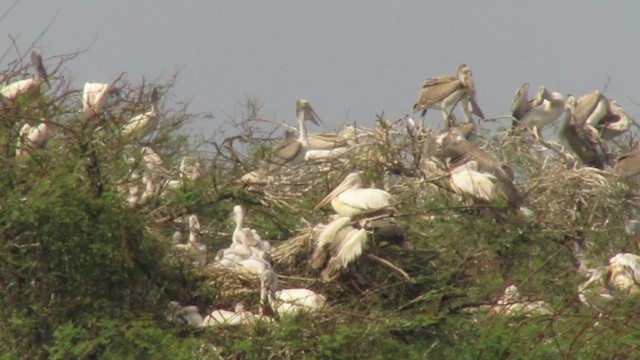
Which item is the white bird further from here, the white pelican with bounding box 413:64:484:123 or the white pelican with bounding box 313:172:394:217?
the white pelican with bounding box 413:64:484:123

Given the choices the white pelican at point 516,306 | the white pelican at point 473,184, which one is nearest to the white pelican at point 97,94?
the white pelican at point 473,184

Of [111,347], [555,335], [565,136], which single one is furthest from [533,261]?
[565,136]

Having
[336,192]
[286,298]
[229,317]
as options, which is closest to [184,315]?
[229,317]

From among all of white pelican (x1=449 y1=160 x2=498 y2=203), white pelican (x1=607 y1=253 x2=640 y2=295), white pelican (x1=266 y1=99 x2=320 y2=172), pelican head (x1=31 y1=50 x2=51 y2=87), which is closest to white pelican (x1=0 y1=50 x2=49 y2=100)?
pelican head (x1=31 y1=50 x2=51 y2=87)

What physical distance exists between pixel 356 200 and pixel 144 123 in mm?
2081

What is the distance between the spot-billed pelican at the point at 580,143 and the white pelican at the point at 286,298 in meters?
5.27

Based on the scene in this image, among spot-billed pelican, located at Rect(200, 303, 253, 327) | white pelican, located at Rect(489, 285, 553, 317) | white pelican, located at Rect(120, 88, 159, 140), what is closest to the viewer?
spot-billed pelican, located at Rect(200, 303, 253, 327)

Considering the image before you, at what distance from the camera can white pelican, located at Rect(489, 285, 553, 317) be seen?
31.7ft

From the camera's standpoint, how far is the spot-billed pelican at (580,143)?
48.1 ft

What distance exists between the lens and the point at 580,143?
49.1 feet

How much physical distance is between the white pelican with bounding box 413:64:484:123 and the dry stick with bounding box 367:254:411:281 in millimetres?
5136

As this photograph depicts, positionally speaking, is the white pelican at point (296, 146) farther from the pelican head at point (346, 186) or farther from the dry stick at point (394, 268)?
the dry stick at point (394, 268)

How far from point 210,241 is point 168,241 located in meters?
1.19

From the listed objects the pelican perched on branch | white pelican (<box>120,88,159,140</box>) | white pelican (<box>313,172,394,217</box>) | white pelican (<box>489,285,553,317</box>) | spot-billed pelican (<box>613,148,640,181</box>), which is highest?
white pelican (<box>120,88,159,140</box>)
